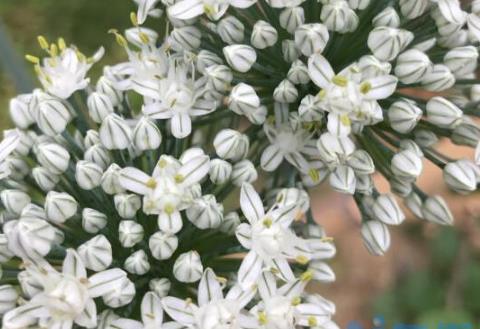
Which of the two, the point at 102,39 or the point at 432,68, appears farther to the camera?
the point at 102,39

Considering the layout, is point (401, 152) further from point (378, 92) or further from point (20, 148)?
point (20, 148)

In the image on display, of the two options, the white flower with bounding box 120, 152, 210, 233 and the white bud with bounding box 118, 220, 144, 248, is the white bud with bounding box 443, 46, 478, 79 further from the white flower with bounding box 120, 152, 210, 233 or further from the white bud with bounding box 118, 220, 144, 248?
the white bud with bounding box 118, 220, 144, 248

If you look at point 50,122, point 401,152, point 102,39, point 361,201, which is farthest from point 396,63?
point 102,39

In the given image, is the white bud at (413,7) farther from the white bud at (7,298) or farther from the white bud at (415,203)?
the white bud at (7,298)

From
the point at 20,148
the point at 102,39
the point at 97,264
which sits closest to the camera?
the point at 97,264

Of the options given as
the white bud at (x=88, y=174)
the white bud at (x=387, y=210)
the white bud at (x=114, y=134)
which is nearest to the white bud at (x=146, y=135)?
the white bud at (x=114, y=134)

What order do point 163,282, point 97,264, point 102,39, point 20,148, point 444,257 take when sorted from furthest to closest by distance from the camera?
point 102,39 → point 444,257 → point 20,148 → point 163,282 → point 97,264
